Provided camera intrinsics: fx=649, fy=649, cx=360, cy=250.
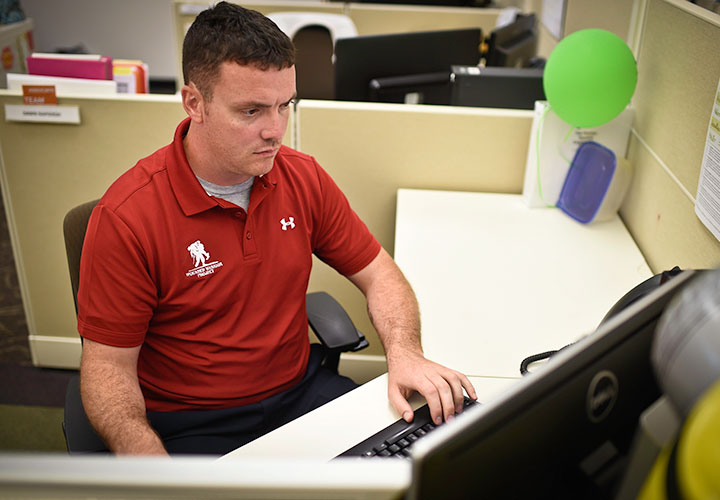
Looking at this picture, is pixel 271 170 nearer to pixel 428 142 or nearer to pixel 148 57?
pixel 428 142

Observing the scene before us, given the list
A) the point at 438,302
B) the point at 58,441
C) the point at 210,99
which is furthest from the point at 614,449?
the point at 58,441

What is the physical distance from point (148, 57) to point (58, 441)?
397 cm

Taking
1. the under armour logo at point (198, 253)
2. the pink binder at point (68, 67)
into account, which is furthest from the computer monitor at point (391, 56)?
the under armour logo at point (198, 253)

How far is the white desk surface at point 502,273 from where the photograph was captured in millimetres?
1271

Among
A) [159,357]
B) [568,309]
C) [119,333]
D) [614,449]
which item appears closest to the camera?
[614,449]

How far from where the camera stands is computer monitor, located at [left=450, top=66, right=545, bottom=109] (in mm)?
2012

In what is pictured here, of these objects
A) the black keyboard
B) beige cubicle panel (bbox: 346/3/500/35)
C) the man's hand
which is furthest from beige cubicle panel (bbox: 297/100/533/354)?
beige cubicle panel (bbox: 346/3/500/35)

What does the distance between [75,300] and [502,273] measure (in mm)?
933

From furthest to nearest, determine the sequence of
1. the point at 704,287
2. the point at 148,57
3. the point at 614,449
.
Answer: the point at 148,57 → the point at 614,449 → the point at 704,287

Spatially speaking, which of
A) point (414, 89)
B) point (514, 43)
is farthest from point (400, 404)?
point (514, 43)

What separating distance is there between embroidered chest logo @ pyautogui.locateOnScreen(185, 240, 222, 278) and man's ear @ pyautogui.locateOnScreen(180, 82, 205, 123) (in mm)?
234

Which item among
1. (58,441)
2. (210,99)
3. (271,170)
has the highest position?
(210,99)

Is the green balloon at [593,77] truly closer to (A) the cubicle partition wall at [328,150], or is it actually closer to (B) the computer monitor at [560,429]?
(A) the cubicle partition wall at [328,150]

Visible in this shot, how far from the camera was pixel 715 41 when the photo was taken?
1312 mm
